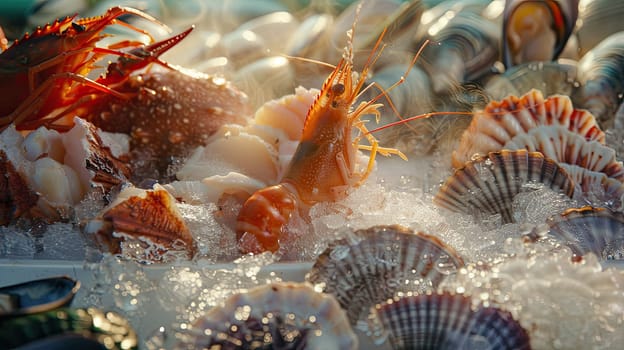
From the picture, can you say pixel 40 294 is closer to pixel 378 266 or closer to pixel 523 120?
pixel 378 266

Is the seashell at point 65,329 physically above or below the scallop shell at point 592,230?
above

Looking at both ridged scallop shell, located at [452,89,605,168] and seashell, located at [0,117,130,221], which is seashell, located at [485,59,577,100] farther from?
seashell, located at [0,117,130,221]

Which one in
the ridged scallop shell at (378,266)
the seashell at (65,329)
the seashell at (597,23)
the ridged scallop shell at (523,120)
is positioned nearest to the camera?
the seashell at (65,329)

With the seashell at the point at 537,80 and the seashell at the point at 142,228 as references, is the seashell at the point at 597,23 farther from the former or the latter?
the seashell at the point at 142,228

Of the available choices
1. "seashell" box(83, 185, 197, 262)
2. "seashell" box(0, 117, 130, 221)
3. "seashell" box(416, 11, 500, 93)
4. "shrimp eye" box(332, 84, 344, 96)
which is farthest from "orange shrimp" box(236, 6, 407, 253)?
"seashell" box(416, 11, 500, 93)

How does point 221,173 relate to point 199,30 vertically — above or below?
below

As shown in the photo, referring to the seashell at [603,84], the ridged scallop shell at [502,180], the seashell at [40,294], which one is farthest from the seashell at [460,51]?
the seashell at [40,294]

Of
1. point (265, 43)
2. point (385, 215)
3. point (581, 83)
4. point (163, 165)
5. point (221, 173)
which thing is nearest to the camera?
point (385, 215)

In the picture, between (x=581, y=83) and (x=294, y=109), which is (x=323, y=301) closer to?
(x=294, y=109)

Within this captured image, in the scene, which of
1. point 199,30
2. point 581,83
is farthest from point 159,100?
point 581,83
